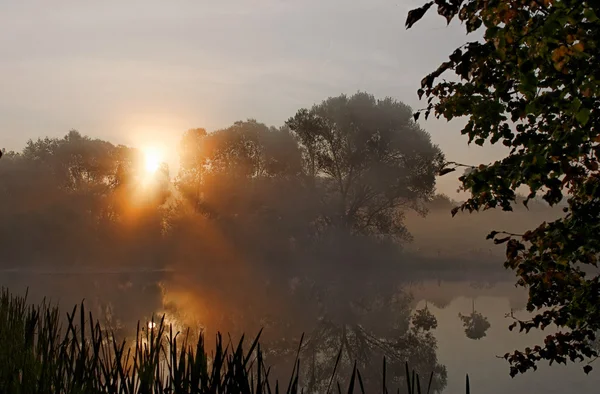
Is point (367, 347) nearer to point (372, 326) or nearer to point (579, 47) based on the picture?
point (372, 326)

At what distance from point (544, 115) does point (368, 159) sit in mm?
37889

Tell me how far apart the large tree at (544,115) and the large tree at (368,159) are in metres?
36.2

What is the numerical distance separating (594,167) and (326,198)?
3997 cm

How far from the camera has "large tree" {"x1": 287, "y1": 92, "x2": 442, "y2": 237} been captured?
4272cm

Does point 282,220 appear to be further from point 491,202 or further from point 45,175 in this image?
point 491,202

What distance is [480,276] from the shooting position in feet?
161

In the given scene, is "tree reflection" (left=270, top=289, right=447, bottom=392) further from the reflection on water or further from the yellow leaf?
the yellow leaf

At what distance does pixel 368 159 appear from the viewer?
143ft

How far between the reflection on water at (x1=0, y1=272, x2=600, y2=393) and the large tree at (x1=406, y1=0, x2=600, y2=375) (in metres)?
6.64

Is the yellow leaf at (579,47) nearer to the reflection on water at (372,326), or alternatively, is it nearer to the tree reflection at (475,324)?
the reflection on water at (372,326)

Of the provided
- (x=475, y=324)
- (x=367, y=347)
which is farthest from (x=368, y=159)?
(x=367, y=347)

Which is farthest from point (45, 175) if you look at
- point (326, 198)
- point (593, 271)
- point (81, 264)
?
point (593, 271)

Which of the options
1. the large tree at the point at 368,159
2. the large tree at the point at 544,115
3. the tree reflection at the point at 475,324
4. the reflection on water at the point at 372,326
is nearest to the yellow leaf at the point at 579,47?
the large tree at the point at 544,115

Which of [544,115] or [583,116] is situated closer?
[583,116]
